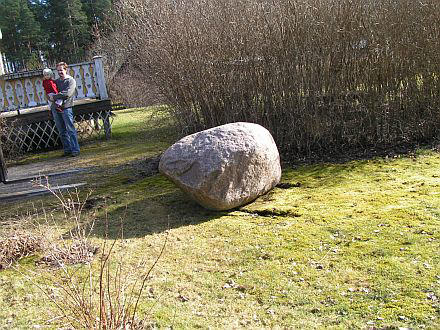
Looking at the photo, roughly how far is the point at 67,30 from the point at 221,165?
101 ft

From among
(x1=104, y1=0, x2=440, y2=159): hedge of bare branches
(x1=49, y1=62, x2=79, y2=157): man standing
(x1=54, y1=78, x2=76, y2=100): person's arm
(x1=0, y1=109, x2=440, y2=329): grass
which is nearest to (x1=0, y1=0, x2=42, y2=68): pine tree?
(x1=49, y1=62, x2=79, y2=157): man standing

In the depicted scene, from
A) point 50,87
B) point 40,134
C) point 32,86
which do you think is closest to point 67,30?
point 40,134

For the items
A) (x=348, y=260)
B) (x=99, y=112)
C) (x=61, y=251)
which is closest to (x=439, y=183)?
(x=348, y=260)

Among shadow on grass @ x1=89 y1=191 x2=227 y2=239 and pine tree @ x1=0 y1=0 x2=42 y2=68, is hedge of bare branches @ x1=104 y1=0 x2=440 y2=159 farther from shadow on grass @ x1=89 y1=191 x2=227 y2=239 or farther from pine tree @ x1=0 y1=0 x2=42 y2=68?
pine tree @ x1=0 y1=0 x2=42 y2=68

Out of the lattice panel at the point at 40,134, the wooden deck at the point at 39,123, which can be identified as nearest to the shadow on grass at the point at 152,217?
the wooden deck at the point at 39,123

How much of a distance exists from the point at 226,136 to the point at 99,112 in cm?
731

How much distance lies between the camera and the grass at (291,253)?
12.2 ft

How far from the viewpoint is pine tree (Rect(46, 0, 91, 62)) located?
32719 millimetres

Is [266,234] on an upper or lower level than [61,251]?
lower

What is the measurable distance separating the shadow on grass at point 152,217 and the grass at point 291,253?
3 cm

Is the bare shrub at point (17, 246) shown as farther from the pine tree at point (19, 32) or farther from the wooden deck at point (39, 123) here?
the pine tree at point (19, 32)

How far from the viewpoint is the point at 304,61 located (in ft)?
26.1

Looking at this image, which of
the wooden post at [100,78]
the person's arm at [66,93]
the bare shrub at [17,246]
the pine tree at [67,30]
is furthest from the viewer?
the pine tree at [67,30]

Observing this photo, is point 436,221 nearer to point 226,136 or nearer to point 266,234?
point 266,234
